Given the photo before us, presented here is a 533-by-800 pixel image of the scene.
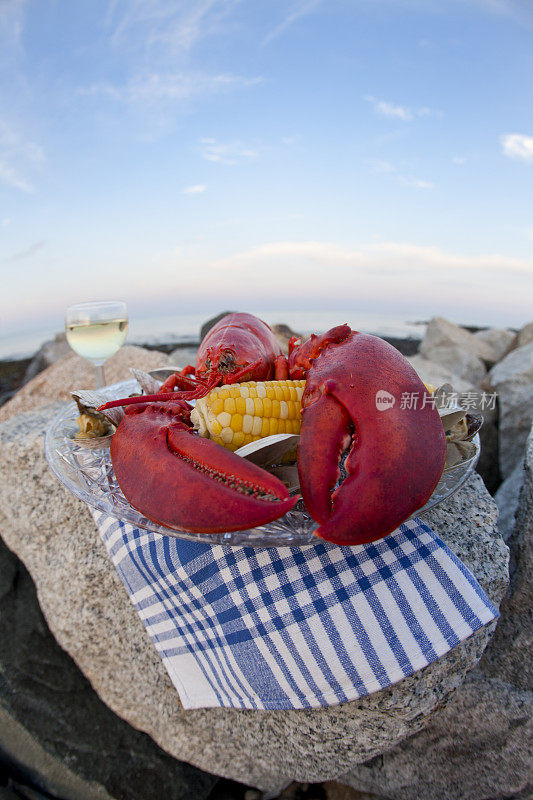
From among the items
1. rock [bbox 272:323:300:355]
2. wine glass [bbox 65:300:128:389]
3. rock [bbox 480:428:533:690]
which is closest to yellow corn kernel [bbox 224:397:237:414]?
rock [bbox 480:428:533:690]

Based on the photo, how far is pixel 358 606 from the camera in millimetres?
1270

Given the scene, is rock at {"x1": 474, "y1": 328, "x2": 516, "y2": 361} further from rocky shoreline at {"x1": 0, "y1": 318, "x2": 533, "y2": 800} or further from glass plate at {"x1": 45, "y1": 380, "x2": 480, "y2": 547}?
glass plate at {"x1": 45, "y1": 380, "x2": 480, "y2": 547}

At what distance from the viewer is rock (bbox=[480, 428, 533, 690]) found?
5.81 feet

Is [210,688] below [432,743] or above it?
above

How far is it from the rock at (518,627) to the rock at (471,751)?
5 centimetres

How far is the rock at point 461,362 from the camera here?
5961mm

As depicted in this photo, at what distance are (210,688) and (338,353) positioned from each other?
1.18 metres

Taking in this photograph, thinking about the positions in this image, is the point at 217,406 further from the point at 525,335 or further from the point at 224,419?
the point at 525,335

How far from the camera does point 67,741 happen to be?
6.63 ft

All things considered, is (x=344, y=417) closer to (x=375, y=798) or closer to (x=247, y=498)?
(x=247, y=498)

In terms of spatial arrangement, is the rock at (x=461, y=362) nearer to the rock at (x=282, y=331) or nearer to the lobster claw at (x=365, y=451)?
the rock at (x=282, y=331)

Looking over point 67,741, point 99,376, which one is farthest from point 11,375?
point 67,741

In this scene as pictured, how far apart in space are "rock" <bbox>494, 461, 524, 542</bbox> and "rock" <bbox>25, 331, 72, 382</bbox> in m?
6.53

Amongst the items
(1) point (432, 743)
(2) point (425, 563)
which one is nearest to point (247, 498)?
(2) point (425, 563)
